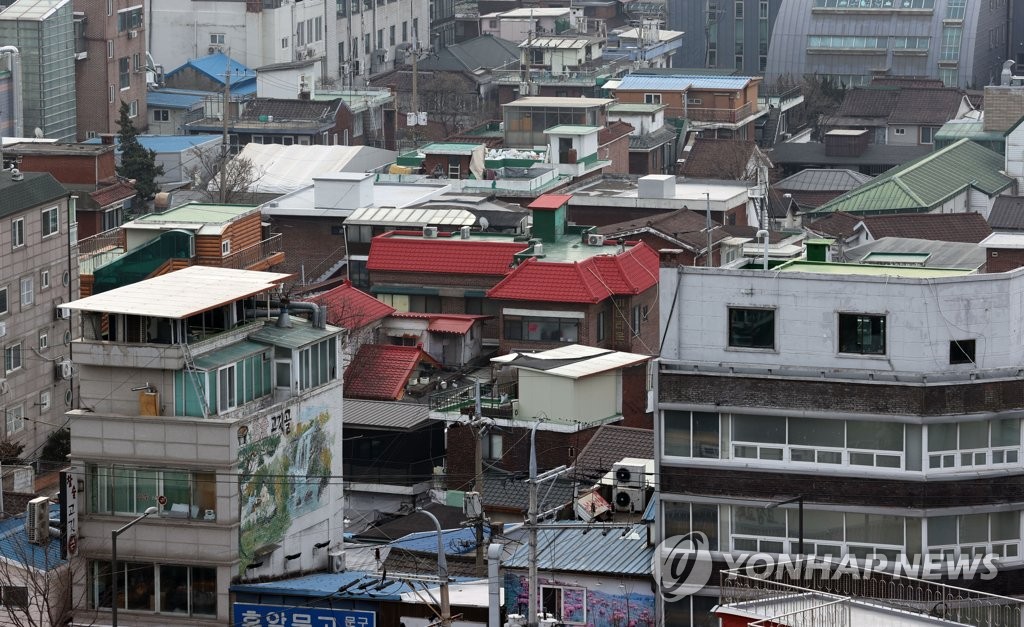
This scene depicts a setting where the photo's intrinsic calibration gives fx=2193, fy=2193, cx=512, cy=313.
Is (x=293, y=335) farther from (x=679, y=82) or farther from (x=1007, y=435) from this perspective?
(x=679, y=82)

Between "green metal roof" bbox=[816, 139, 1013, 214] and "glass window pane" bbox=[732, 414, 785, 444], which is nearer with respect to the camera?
"glass window pane" bbox=[732, 414, 785, 444]

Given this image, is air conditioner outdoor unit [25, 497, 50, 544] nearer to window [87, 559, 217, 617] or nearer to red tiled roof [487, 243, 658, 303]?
window [87, 559, 217, 617]

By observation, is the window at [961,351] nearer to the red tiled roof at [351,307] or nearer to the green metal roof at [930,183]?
the red tiled roof at [351,307]

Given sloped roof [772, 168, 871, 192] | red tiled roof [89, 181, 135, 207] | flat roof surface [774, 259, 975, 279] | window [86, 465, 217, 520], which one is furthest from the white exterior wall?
sloped roof [772, 168, 871, 192]

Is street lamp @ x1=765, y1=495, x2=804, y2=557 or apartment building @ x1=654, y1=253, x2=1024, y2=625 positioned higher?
apartment building @ x1=654, y1=253, x2=1024, y2=625

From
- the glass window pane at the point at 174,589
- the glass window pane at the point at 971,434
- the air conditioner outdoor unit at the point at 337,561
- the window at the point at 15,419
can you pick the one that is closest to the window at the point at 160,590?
the glass window pane at the point at 174,589

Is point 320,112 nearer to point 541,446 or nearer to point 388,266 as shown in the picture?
point 388,266
